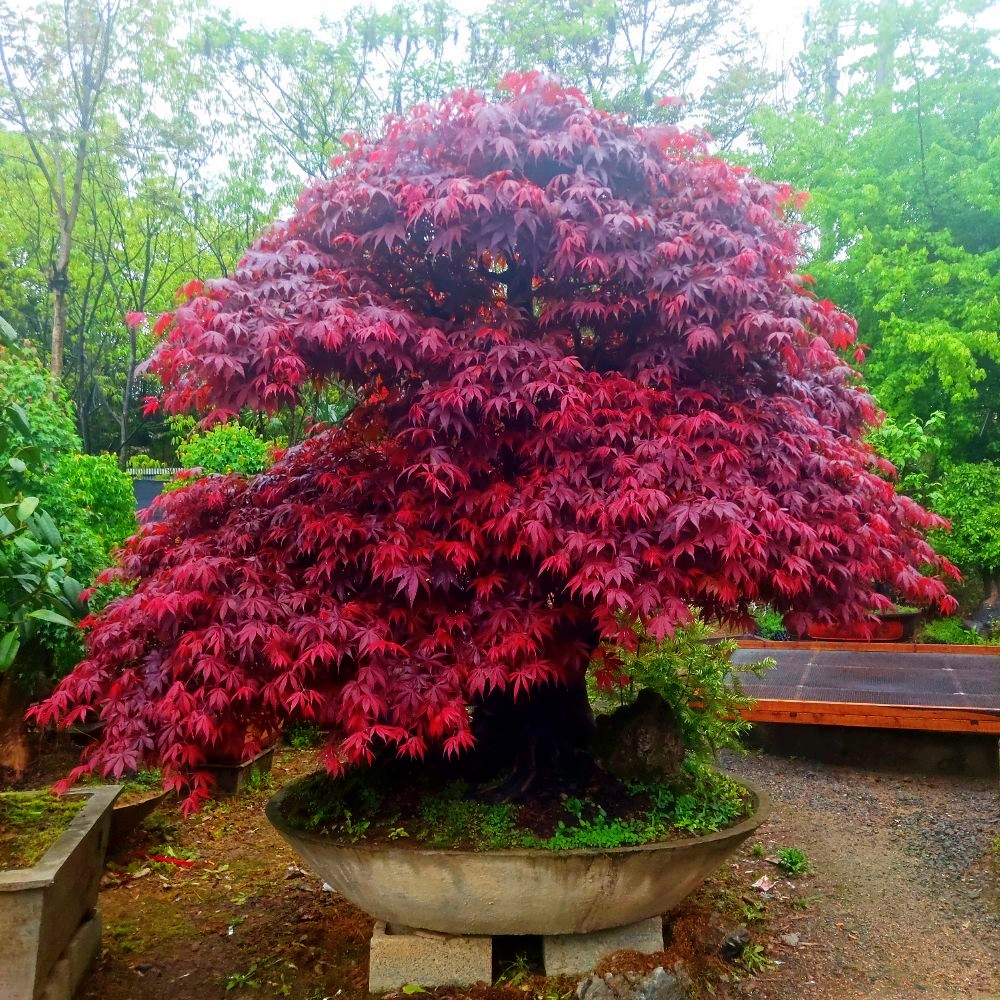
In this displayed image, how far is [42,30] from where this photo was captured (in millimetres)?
9641

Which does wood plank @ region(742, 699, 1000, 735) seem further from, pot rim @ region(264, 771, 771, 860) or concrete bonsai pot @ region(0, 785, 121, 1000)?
concrete bonsai pot @ region(0, 785, 121, 1000)

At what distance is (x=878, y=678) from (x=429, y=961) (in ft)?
14.9

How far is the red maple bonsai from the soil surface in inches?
38.3

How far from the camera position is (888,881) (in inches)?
152

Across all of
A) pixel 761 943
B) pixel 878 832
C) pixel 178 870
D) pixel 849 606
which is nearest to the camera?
pixel 849 606

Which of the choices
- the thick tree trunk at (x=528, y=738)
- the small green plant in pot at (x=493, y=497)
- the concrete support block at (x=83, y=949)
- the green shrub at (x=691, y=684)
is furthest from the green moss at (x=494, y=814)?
the concrete support block at (x=83, y=949)

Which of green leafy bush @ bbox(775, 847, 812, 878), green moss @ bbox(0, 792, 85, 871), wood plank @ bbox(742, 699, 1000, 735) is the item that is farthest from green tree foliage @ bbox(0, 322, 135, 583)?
wood plank @ bbox(742, 699, 1000, 735)

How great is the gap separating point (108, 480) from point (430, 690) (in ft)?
13.7

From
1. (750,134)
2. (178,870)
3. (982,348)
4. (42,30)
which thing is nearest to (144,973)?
(178,870)

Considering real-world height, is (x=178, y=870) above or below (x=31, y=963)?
below

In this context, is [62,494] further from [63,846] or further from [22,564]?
[63,846]

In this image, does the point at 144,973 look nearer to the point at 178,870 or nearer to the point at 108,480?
the point at 178,870

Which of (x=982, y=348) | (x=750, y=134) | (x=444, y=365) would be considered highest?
(x=750, y=134)

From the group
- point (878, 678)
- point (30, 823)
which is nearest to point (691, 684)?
point (30, 823)
